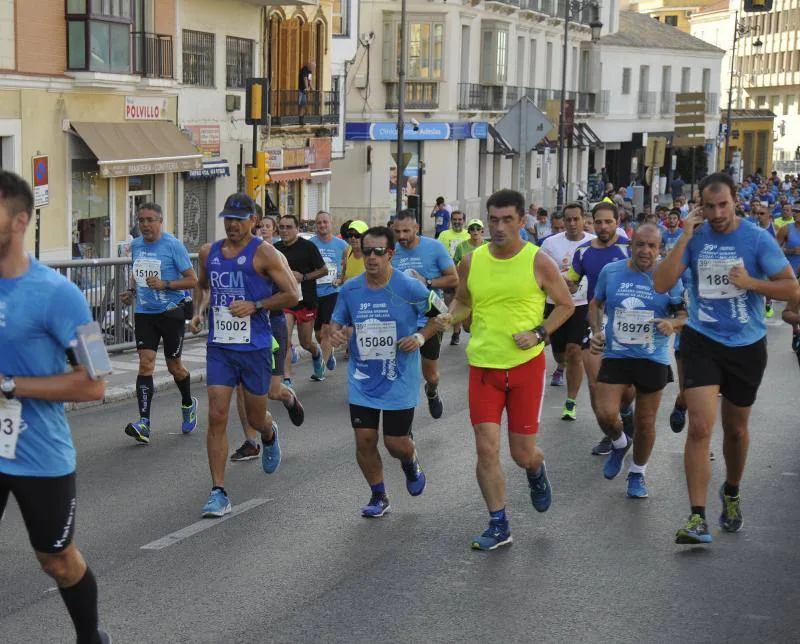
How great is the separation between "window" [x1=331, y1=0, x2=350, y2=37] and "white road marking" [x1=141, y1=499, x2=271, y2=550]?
3403 centimetres

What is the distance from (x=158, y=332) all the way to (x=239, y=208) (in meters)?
2.92

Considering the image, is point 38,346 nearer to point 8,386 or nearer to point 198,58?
point 8,386

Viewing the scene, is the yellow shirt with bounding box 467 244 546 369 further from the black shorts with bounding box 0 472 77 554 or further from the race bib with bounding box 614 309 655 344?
the black shorts with bounding box 0 472 77 554

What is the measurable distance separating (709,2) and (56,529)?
125396 mm

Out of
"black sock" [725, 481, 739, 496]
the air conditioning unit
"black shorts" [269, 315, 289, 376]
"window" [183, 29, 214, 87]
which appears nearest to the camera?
"black sock" [725, 481, 739, 496]

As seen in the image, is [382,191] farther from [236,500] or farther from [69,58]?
[236,500]

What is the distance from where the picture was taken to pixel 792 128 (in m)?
121

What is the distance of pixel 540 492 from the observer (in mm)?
8766

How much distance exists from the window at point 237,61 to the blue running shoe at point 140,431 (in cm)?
2190

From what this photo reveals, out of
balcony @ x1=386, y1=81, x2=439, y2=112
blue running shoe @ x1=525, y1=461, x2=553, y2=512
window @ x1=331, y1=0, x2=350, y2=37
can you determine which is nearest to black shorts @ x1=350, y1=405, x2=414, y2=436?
blue running shoe @ x1=525, y1=461, x2=553, y2=512

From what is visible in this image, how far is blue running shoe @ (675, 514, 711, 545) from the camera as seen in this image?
810cm

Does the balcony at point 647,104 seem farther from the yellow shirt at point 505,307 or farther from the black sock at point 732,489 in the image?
the yellow shirt at point 505,307

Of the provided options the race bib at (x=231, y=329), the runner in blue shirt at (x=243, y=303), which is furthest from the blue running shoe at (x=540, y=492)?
the race bib at (x=231, y=329)

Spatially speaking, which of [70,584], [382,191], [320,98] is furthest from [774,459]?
[382,191]
